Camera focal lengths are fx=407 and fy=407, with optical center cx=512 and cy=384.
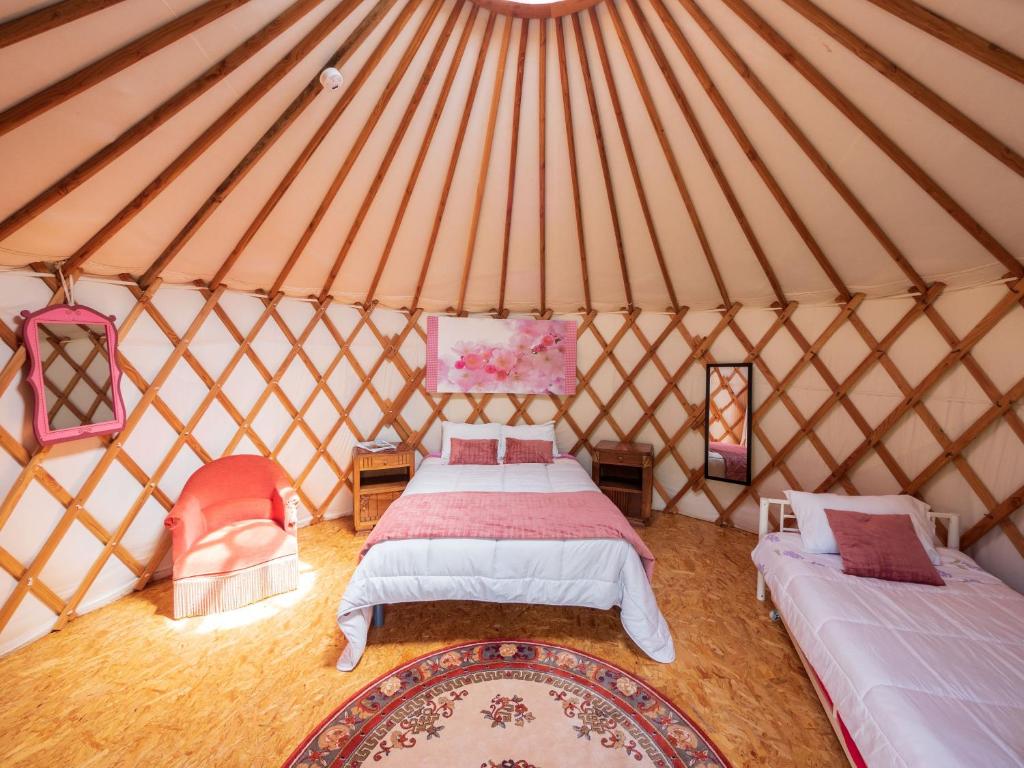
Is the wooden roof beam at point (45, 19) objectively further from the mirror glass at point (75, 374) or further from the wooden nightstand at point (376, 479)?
the wooden nightstand at point (376, 479)

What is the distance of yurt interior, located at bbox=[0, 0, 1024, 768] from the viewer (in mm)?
1681

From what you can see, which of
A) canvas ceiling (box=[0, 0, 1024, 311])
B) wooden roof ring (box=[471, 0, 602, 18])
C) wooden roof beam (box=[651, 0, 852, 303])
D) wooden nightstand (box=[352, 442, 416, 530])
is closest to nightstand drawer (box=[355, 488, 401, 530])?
wooden nightstand (box=[352, 442, 416, 530])

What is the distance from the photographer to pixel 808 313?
3443mm

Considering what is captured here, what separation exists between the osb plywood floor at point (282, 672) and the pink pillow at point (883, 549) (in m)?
0.64

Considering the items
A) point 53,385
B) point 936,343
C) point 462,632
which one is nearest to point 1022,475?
point 936,343

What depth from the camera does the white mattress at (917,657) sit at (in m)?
1.32

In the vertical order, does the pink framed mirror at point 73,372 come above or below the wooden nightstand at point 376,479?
above

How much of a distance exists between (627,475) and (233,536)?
3.35m

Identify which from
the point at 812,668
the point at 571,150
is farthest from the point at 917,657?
the point at 571,150

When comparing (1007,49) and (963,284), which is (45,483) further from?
(963,284)

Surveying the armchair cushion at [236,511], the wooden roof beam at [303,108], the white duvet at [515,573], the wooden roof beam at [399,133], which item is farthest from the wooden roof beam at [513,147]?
the armchair cushion at [236,511]

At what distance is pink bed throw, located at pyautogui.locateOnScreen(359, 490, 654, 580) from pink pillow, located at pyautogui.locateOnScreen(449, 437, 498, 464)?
0.89 m

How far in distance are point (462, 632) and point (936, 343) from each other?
3748mm

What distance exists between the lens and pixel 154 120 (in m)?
1.73
